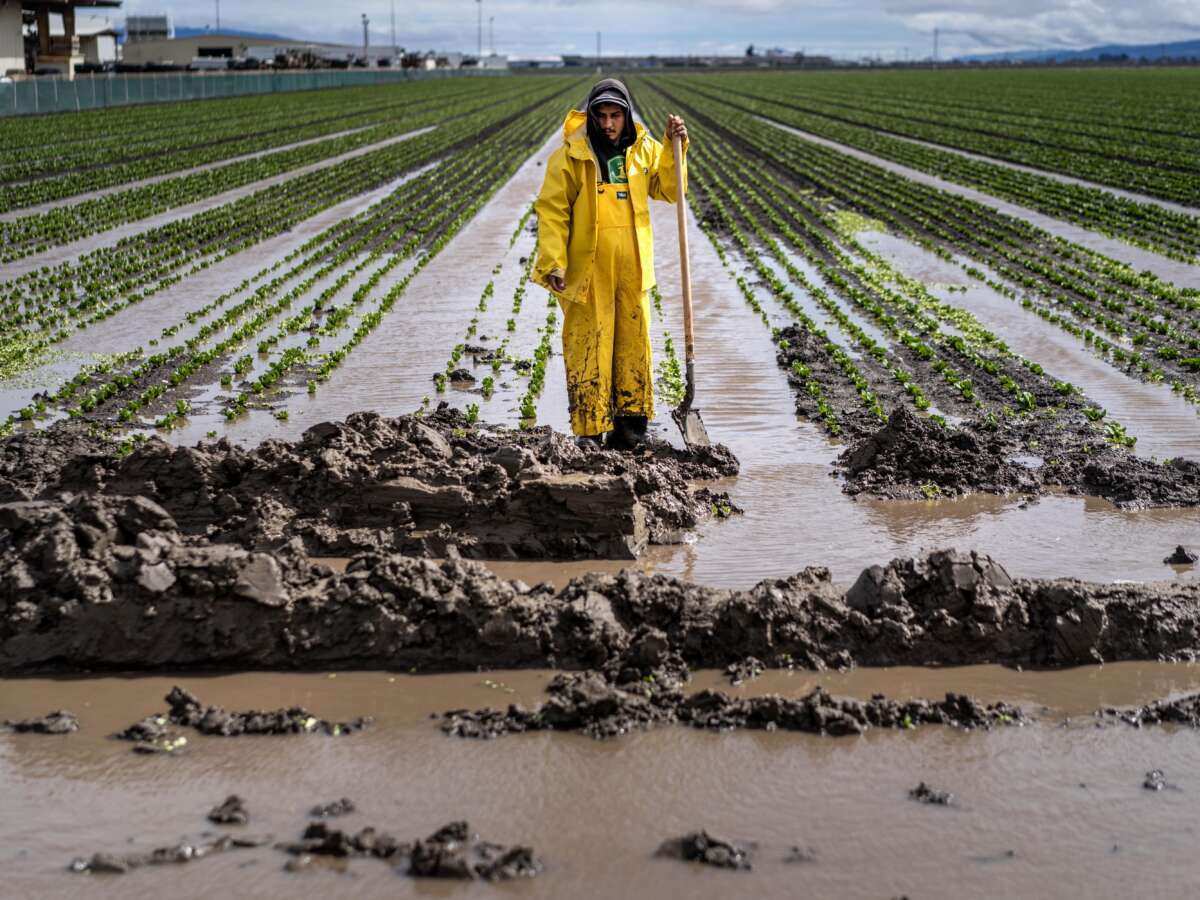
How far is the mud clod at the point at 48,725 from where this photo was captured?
15.0ft

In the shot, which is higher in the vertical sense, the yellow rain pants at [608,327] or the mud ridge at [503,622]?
the yellow rain pants at [608,327]

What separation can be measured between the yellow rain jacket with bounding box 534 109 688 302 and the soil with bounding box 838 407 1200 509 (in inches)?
63.3

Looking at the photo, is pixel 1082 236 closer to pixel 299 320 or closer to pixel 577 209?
pixel 299 320

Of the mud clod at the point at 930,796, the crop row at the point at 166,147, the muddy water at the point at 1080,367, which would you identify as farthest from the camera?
the crop row at the point at 166,147

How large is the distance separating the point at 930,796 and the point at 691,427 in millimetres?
4057

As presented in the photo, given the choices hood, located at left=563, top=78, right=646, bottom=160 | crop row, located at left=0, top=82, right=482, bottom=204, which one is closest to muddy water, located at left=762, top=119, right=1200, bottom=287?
hood, located at left=563, top=78, right=646, bottom=160

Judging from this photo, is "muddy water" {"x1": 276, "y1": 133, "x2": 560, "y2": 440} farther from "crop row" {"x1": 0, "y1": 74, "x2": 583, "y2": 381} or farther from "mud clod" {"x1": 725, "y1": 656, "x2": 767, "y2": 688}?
"mud clod" {"x1": 725, "y1": 656, "x2": 767, "y2": 688}

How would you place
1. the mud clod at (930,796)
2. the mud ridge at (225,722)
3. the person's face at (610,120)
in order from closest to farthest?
the mud clod at (930,796) → the mud ridge at (225,722) → the person's face at (610,120)

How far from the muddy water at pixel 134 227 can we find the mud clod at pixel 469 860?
14.0 m

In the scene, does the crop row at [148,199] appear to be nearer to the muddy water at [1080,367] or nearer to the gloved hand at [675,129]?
the muddy water at [1080,367]

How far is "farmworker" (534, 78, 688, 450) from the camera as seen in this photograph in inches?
295

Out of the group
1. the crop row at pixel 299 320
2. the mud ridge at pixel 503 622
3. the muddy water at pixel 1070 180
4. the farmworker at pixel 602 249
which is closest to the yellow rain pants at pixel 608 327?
the farmworker at pixel 602 249

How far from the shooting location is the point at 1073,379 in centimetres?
1023

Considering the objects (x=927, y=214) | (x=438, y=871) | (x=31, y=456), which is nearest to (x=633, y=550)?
(x=438, y=871)
